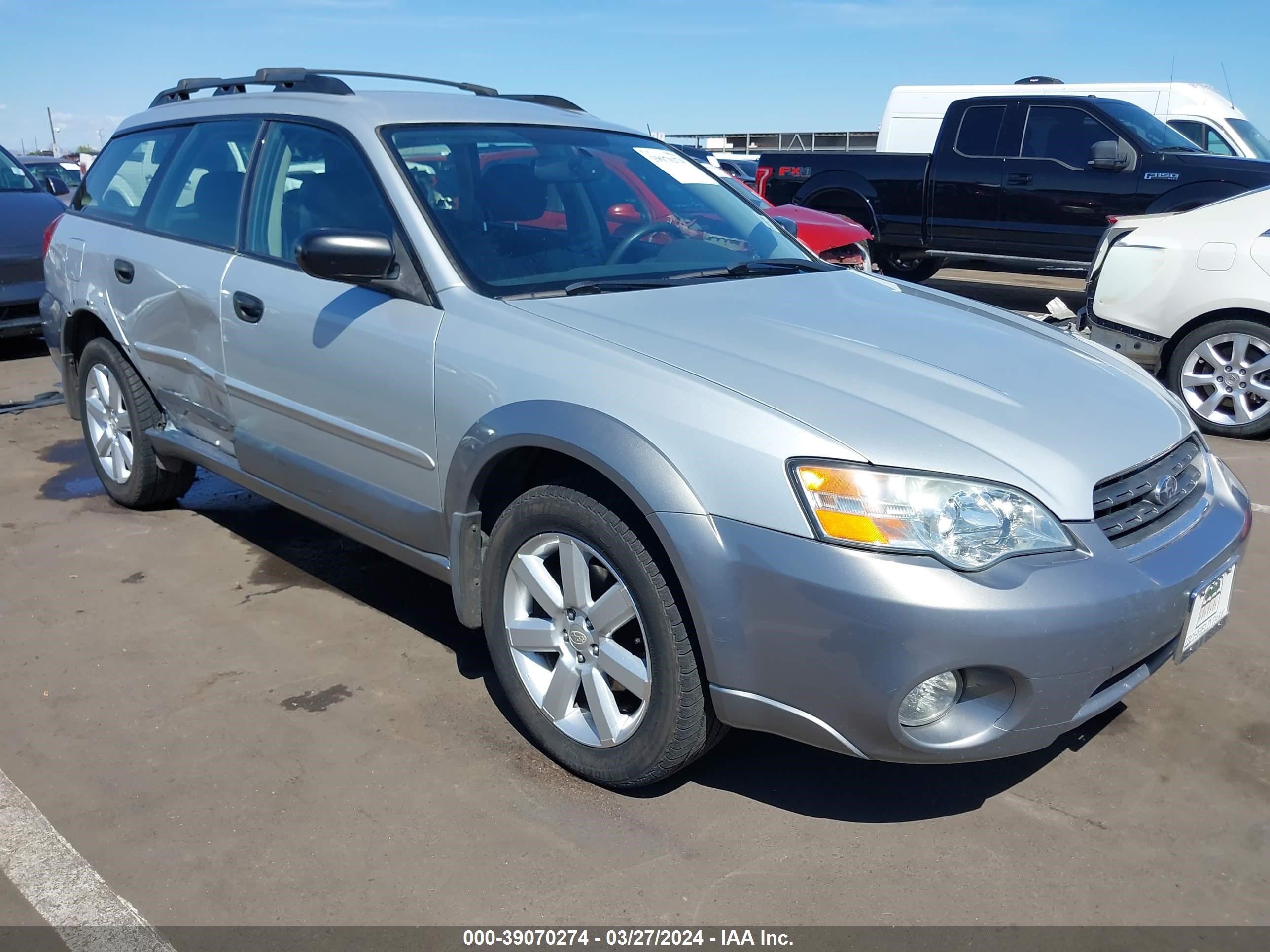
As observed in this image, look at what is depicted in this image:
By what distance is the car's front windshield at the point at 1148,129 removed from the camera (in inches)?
400

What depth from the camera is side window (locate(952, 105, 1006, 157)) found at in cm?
1089

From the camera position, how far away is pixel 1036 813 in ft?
8.87

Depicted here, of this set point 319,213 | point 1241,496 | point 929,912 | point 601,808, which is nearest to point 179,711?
point 601,808

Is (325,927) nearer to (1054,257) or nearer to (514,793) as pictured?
(514,793)

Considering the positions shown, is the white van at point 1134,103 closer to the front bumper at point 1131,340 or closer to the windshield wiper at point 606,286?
the front bumper at point 1131,340

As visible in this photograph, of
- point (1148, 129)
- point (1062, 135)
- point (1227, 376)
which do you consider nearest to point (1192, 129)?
point (1148, 129)

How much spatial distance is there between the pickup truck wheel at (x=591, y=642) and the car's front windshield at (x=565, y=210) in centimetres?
72

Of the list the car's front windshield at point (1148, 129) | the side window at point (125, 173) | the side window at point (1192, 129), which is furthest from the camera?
the side window at point (1192, 129)

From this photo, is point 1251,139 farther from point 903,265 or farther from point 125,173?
point 125,173

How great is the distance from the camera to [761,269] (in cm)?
351

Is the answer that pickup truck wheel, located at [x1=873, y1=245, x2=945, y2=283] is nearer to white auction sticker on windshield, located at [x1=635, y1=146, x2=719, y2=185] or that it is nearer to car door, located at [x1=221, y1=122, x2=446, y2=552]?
white auction sticker on windshield, located at [x1=635, y1=146, x2=719, y2=185]

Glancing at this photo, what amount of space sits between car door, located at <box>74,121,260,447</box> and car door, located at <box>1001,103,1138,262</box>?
8.53 m

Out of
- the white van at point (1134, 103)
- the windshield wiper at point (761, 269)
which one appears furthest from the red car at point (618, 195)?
the white van at point (1134, 103)

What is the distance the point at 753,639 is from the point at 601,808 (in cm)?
71
